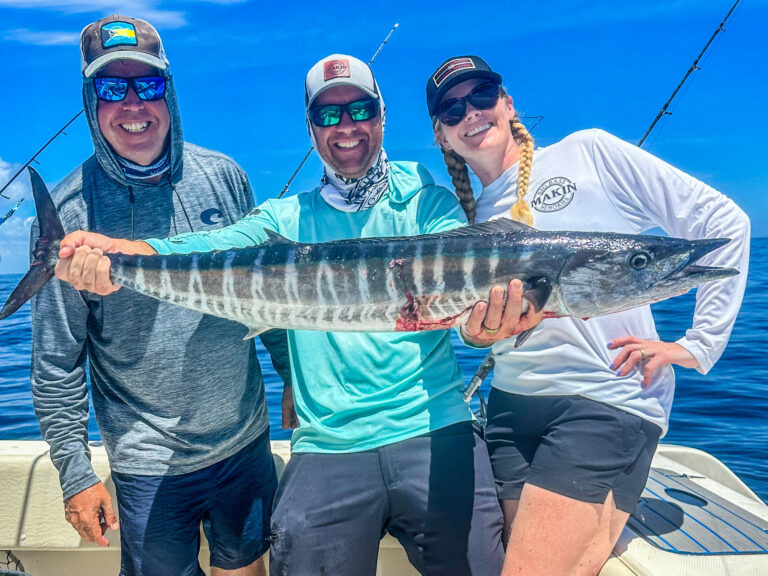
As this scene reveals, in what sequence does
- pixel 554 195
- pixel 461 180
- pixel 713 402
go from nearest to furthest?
pixel 554 195 < pixel 461 180 < pixel 713 402

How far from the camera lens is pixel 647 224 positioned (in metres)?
2.98

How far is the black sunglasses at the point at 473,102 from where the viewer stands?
3.03m

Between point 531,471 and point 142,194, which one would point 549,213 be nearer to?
point 531,471

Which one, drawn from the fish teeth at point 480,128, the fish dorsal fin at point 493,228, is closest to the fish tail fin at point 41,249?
the fish dorsal fin at point 493,228

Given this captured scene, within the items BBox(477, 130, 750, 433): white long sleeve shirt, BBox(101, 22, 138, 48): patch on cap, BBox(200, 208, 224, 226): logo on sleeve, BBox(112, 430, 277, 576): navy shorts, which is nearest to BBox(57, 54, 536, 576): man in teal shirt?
BBox(200, 208, 224, 226): logo on sleeve

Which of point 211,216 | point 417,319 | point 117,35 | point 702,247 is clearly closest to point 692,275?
point 702,247

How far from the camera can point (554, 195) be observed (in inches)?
113

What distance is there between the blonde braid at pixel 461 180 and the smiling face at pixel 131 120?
1492 millimetres

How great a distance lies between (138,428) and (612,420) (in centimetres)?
217

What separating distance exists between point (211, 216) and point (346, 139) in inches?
31.8

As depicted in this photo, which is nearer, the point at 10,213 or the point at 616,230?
the point at 616,230

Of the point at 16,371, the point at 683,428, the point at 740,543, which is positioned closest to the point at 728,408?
the point at 683,428

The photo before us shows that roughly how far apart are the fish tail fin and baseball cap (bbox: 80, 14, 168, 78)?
64 centimetres

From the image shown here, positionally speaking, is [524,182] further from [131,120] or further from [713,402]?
[713,402]
